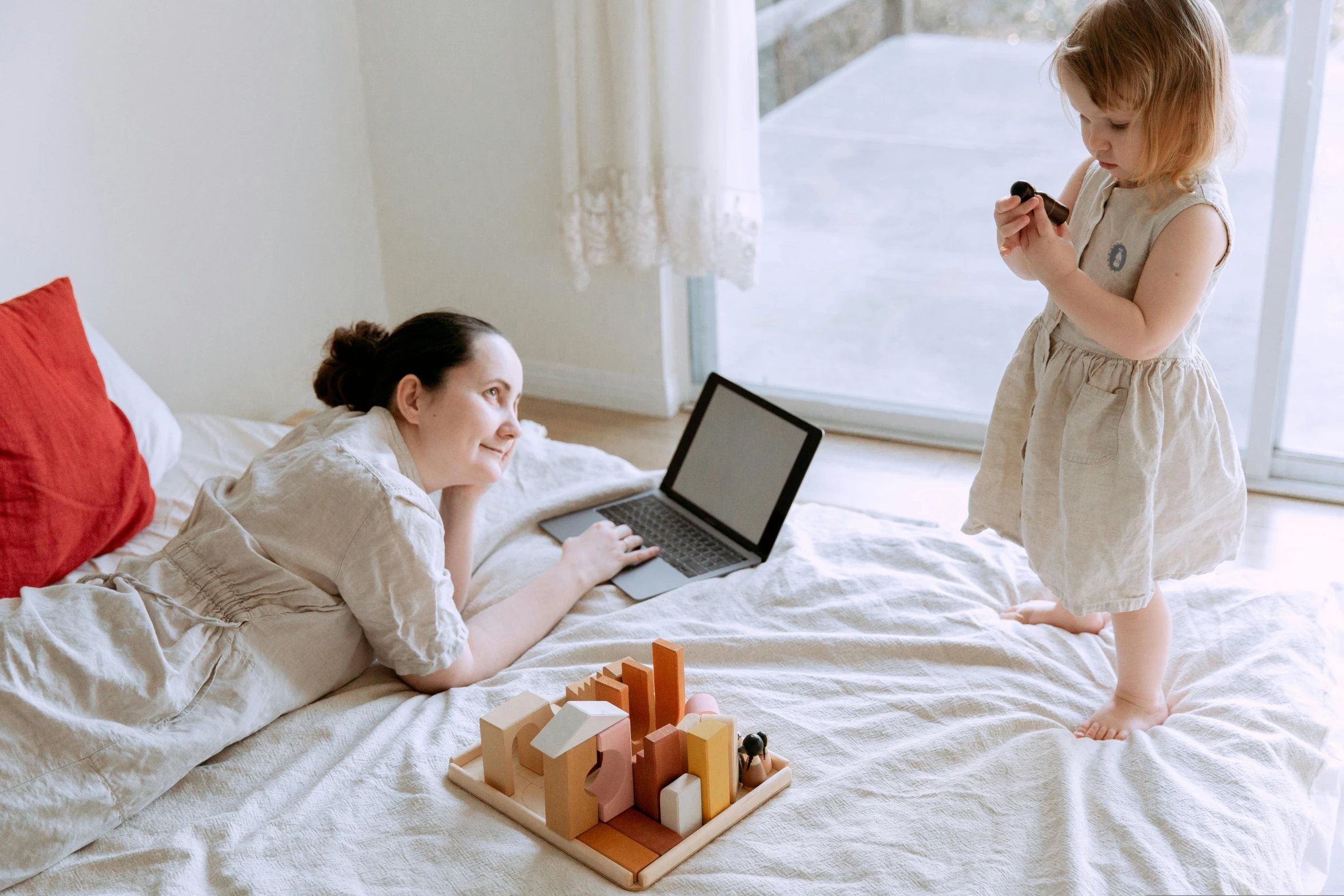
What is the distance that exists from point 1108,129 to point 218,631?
1.15 m

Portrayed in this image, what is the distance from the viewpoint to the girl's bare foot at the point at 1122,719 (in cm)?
147

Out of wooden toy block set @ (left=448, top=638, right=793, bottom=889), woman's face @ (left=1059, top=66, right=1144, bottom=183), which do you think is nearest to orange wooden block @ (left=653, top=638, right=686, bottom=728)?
wooden toy block set @ (left=448, top=638, right=793, bottom=889)

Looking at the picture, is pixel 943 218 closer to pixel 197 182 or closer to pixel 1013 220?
pixel 1013 220

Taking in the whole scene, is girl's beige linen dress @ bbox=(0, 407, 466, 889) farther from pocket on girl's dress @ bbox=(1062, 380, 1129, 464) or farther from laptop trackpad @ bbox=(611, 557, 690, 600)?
pocket on girl's dress @ bbox=(1062, 380, 1129, 464)

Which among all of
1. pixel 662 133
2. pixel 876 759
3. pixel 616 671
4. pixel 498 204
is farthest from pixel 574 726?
pixel 498 204

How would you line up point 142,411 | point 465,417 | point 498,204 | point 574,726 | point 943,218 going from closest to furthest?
1. point 574,726
2. point 465,417
3. point 142,411
4. point 943,218
5. point 498,204

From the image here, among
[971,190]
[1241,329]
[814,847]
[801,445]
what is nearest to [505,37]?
[971,190]

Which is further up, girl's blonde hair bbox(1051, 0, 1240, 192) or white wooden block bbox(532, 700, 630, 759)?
girl's blonde hair bbox(1051, 0, 1240, 192)

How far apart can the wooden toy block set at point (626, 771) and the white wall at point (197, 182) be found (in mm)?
1402

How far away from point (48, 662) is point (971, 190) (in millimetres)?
1990

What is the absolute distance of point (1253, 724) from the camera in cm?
144

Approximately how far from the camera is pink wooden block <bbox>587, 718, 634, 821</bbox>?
125cm

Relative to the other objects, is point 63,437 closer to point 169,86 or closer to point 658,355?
point 169,86

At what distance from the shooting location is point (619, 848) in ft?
4.16
